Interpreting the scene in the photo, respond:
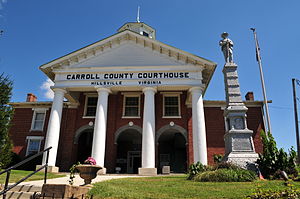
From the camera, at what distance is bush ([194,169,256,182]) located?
396 inches

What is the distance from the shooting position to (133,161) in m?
24.4

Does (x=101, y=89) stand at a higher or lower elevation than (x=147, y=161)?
higher

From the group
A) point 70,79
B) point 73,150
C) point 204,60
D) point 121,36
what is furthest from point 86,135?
point 204,60

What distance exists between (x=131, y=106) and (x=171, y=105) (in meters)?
3.65

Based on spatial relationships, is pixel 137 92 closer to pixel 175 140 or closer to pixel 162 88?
pixel 162 88

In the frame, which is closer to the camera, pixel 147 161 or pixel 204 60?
pixel 147 161

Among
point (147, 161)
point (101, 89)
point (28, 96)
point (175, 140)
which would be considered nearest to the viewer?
point (147, 161)

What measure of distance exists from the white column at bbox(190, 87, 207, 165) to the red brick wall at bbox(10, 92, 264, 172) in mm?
2801

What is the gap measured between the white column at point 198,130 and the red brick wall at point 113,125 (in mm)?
2801

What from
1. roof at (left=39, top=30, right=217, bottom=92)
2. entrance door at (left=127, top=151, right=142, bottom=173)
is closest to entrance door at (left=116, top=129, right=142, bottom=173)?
entrance door at (left=127, top=151, right=142, bottom=173)

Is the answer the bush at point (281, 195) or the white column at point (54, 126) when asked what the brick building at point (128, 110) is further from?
the bush at point (281, 195)

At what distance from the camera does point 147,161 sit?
677 inches

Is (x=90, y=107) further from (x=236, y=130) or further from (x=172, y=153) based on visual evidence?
(x=236, y=130)

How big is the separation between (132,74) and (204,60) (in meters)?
5.99
